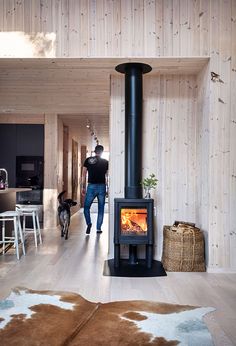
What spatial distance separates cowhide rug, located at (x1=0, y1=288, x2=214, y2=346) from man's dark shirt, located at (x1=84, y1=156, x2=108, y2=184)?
3384 mm

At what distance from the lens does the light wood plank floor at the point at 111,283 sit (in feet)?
9.08

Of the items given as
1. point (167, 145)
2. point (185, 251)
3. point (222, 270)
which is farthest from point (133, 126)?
point (222, 270)

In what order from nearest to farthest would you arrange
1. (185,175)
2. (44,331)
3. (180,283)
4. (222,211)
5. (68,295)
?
1. (44,331)
2. (68,295)
3. (180,283)
4. (222,211)
5. (185,175)

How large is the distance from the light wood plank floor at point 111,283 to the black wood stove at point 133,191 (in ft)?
1.46

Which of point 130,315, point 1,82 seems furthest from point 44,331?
point 1,82

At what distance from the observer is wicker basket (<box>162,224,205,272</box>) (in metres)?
3.95

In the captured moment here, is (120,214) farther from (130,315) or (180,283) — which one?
(130,315)

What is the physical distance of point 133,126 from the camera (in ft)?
13.6

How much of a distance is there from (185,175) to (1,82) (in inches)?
128

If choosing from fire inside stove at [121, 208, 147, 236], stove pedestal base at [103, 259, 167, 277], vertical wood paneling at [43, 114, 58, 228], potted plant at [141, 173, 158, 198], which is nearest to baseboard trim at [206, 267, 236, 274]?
stove pedestal base at [103, 259, 167, 277]

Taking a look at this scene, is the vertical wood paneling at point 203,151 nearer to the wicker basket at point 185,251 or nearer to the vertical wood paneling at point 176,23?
the wicker basket at point 185,251

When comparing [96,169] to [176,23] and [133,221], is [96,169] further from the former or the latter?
[176,23]

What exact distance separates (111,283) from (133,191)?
1.09m

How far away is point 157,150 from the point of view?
4488mm
